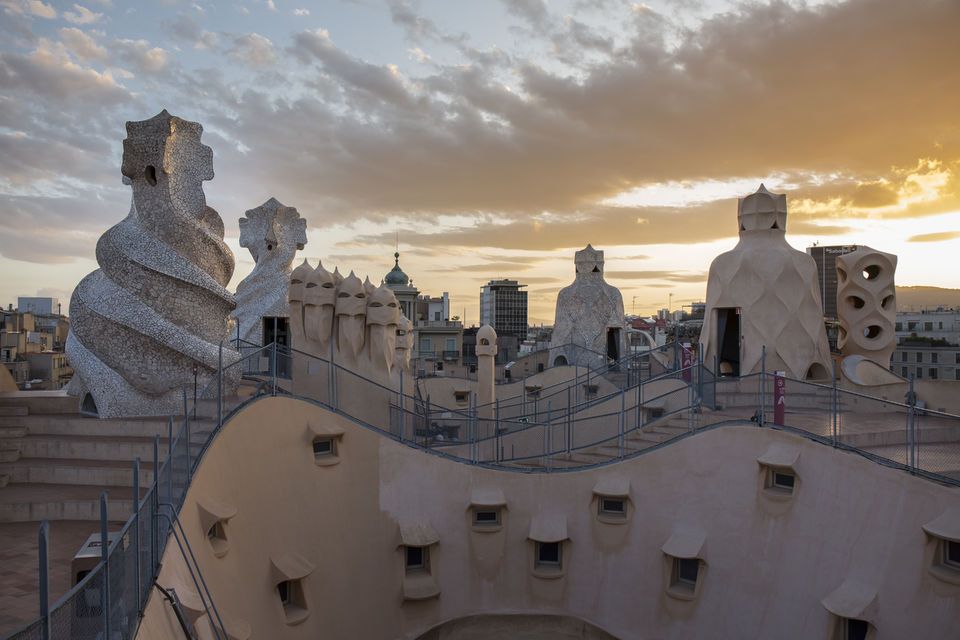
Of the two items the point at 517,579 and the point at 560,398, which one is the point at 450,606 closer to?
the point at 517,579

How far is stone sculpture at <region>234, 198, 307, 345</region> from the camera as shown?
84.9 feet

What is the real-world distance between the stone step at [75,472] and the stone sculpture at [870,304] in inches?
706

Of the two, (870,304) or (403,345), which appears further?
(403,345)

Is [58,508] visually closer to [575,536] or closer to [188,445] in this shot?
[188,445]

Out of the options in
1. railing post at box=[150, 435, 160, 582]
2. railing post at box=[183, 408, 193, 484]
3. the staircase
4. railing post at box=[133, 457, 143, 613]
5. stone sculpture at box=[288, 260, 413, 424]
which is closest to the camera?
railing post at box=[133, 457, 143, 613]

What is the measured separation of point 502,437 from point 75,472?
30.7 feet

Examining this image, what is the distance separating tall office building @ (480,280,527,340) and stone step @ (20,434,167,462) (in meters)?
67.5

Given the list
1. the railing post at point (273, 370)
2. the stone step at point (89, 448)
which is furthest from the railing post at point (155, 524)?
the railing post at point (273, 370)

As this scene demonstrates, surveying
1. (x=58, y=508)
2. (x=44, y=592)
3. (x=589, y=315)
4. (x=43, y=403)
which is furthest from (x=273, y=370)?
(x=589, y=315)

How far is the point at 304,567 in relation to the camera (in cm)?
1179

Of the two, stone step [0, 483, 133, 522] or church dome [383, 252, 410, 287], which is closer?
stone step [0, 483, 133, 522]

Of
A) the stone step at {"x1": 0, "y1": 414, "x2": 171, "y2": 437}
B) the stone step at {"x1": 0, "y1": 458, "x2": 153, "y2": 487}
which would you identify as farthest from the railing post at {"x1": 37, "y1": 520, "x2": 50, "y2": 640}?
the stone step at {"x1": 0, "y1": 414, "x2": 171, "y2": 437}

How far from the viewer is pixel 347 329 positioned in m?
17.7

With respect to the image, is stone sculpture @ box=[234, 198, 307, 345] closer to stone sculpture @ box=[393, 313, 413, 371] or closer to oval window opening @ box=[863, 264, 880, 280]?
stone sculpture @ box=[393, 313, 413, 371]
